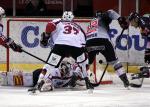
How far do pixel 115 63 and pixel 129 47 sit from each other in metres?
2.61

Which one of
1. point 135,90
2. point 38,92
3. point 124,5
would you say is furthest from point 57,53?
point 124,5

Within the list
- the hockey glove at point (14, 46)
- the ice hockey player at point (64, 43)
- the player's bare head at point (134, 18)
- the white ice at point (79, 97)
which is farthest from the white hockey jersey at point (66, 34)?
the player's bare head at point (134, 18)

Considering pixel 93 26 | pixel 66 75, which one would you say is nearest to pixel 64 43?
pixel 66 75

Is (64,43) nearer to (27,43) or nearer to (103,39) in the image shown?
(103,39)

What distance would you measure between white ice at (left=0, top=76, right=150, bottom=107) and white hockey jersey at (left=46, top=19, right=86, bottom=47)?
798mm

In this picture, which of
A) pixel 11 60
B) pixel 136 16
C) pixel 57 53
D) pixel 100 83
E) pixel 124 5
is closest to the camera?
pixel 57 53

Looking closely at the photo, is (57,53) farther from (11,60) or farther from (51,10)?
(51,10)

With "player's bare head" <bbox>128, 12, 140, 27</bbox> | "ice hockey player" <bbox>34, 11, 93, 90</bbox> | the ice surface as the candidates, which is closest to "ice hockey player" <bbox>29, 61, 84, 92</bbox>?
the ice surface

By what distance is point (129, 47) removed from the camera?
45.6 feet

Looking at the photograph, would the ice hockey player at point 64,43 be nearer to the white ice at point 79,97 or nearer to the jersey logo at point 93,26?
the white ice at point 79,97

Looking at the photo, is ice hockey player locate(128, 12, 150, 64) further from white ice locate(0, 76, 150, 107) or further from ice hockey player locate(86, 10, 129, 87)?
white ice locate(0, 76, 150, 107)

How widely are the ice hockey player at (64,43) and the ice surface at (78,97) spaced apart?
343 mm

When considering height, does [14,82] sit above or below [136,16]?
below

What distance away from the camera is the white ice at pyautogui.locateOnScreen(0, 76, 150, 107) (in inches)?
372
